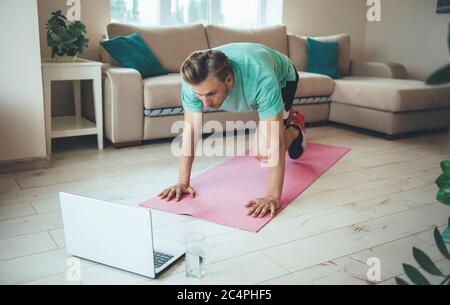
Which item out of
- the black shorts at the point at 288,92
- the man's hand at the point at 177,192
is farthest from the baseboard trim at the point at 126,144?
the black shorts at the point at 288,92

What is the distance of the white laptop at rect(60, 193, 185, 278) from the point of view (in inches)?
51.7

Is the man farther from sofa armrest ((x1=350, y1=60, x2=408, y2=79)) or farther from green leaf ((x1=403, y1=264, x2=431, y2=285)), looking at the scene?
sofa armrest ((x1=350, y1=60, x2=408, y2=79))

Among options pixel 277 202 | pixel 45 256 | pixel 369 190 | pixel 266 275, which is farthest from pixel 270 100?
pixel 45 256

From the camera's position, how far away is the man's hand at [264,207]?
1879mm

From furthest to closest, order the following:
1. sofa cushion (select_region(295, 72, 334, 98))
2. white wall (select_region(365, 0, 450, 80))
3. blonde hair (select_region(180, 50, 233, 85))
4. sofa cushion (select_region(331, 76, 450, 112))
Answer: white wall (select_region(365, 0, 450, 80)) → sofa cushion (select_region(295, 72, 334, 98)) → sofa cushion (select_region(331, 76, 450, 112)) → blonde hair (select_region(180, 50, 233, 85))

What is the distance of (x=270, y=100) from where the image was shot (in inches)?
69.9

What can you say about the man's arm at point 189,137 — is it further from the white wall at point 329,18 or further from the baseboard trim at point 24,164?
the white wall at point 329,18

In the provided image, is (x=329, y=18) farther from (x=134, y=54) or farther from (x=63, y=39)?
(x=63, y=39)

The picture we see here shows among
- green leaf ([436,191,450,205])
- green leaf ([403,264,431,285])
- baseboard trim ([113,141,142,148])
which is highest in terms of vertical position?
green leaf ([403,264,431,285])

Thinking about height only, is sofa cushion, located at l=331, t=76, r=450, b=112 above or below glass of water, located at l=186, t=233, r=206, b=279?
above

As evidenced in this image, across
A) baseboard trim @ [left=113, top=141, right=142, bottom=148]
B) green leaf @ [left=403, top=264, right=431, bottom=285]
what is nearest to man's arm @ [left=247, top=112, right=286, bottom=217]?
green leaf @ [left=403, top=264, right=431, bottom=285]

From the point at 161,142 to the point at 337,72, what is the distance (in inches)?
72.5

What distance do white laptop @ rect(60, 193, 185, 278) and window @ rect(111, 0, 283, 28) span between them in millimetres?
2713
